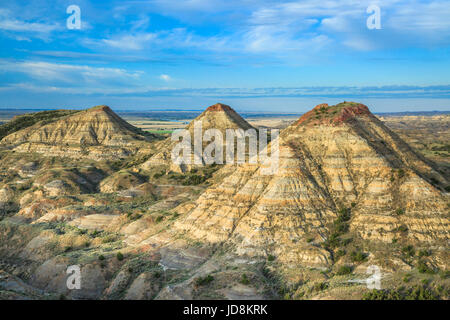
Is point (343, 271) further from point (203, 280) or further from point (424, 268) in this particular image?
point (203, 280)

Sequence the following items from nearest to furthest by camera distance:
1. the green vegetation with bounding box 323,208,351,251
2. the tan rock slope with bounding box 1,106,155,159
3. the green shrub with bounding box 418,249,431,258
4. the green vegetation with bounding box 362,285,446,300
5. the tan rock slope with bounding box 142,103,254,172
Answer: the green vegetation with bounding box 362,285,446,300, the green shrub with bounding box 418,249,431,258, the green vegetation with bounding box 323,208,351,251, the tan rock slope with bounding box 142,103,254,172, the tan rock slope with bounding box 1,106,155,159

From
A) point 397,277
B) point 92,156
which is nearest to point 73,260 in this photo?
point 397,277

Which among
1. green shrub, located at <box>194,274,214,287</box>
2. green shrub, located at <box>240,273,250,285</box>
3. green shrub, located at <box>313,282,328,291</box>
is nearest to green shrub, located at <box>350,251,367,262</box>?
green shrub, located at <box>313,282,328,291</box>

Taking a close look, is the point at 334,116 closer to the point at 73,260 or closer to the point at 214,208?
the point at 214,208

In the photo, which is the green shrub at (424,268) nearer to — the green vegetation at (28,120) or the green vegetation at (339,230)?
the green vegetation at (339,230)

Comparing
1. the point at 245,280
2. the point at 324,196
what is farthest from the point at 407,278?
the point at 245,280

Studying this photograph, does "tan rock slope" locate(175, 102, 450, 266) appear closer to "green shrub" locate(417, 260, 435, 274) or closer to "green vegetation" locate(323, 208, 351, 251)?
"green vegetation" locate(323, 208, 351, 251)
